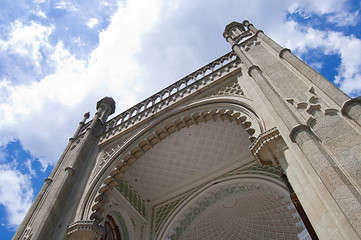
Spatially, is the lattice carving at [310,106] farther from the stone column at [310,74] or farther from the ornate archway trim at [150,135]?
the ornate archway trim at [150,135]

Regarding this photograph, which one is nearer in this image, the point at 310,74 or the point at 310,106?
the point at 310,106

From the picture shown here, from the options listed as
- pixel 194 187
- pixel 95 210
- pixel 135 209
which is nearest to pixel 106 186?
pixel 95 210

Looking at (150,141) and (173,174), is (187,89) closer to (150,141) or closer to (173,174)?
(150,141)

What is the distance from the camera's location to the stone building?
3615mm

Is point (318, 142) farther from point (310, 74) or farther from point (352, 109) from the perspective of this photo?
point (310, 74)

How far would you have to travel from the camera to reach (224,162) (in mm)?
9062

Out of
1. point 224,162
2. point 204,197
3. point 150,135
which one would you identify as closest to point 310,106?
point 150,135

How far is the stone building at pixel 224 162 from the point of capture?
3615 millimetres

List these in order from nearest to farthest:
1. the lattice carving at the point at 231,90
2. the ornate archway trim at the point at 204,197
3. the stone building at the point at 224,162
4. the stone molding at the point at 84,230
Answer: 1. the stone building at the point at 224,162
2. the stone molding at the point at 84,230
3. the lattice carving at the point at 231,90
4. the ornate archway trim at the point at 204,197

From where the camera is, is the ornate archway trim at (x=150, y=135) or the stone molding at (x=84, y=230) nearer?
the stone molding at (x=84, y=230)

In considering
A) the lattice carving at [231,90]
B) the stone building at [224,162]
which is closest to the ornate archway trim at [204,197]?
the stone building at [224,162]

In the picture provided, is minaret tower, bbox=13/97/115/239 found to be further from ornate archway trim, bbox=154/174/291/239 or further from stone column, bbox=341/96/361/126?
stone column, bbox=341/96/361/126

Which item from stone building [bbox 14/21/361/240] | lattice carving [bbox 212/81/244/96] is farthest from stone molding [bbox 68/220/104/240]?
lattice carving [bbox 212/81/244/96]

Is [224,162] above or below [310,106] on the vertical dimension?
above
